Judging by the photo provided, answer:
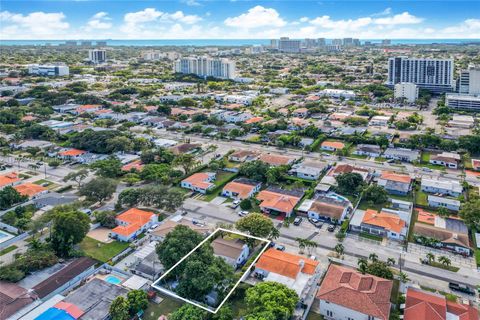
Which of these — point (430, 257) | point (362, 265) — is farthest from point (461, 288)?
point (362, 265)

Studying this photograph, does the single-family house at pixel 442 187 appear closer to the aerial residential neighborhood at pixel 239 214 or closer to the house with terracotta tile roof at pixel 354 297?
the aerial residential neighborhood at pixel 239 214

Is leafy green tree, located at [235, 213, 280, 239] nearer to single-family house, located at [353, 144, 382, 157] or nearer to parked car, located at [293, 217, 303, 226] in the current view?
parked car, located at [293, 217, 303, 226]

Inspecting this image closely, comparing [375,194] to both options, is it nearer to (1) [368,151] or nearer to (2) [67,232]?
(1) [368,151]

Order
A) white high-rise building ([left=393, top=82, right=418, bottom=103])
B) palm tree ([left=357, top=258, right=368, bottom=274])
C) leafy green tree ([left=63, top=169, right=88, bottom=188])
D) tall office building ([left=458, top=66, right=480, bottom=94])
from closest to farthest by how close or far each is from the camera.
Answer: palm tree ([left=357, top=258, right=368, bottom=274]) < leafy green tree ([left=63, top=169, right=88, bottom=188]) < white high-rise building ([left=393, top=82, right=418, bottom=103]) < tall office building ([left=458, top=66, right=480, bottom=94])

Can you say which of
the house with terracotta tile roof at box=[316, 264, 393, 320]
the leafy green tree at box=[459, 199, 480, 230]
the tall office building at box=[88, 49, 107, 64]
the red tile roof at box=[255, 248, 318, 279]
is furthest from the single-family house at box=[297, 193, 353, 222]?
the tall office building at box=[88, 49, 107, 64]

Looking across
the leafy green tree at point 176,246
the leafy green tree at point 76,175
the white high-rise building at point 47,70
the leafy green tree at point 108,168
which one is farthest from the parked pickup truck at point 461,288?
Result: the white high-rise building at point 47,70

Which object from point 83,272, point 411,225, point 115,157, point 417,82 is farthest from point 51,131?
point 417,82
